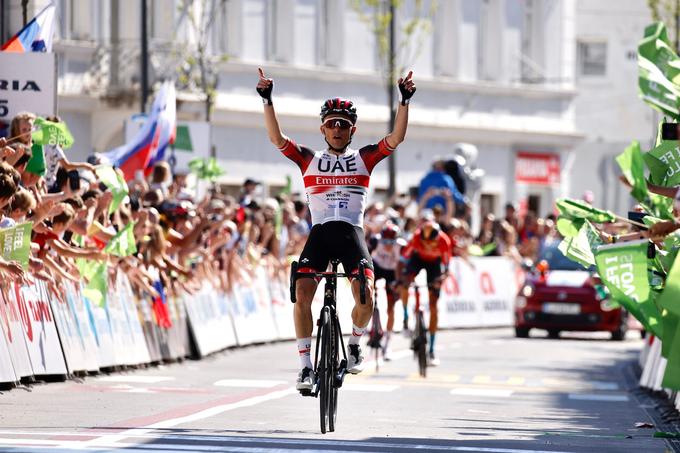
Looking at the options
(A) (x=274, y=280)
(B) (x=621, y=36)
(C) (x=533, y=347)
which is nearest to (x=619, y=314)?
(C) (x=533, y=347)

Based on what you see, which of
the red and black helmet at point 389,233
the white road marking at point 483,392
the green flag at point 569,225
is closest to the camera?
the green flag at point 569,225

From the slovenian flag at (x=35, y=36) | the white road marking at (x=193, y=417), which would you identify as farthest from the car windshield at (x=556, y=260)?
the white road marking at (x=193, y=417)

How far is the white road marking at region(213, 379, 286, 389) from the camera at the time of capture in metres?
19.1

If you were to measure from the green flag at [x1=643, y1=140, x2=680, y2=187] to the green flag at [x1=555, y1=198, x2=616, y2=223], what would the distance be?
0.48 meters

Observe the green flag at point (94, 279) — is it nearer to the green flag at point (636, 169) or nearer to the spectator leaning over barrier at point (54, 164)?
the spectator leaning over barrier at point (54, 164)

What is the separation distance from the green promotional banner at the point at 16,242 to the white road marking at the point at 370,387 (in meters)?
4.54

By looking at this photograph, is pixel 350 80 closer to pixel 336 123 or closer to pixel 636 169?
pixel 636 169

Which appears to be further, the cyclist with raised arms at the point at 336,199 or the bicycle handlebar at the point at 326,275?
the cyclist with raised arms at the point at 336,199

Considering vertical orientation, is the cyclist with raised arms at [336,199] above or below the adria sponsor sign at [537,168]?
above

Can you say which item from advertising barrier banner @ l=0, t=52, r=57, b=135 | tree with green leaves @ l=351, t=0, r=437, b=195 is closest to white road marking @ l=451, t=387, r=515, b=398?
advertising barrier banner @ l=0, t=52, r=57, b=135

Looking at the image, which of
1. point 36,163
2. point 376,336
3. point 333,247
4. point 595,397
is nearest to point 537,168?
point 376,336

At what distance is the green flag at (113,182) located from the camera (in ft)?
62.8

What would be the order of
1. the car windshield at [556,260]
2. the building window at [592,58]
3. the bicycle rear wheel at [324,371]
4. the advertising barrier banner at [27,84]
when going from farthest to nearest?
the building window at [592,58]
the car windshield at [556,260]
the advertising barrier banner at [27,84]
the bicycle rear wheel at [324,371]

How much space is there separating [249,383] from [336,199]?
218 inches
